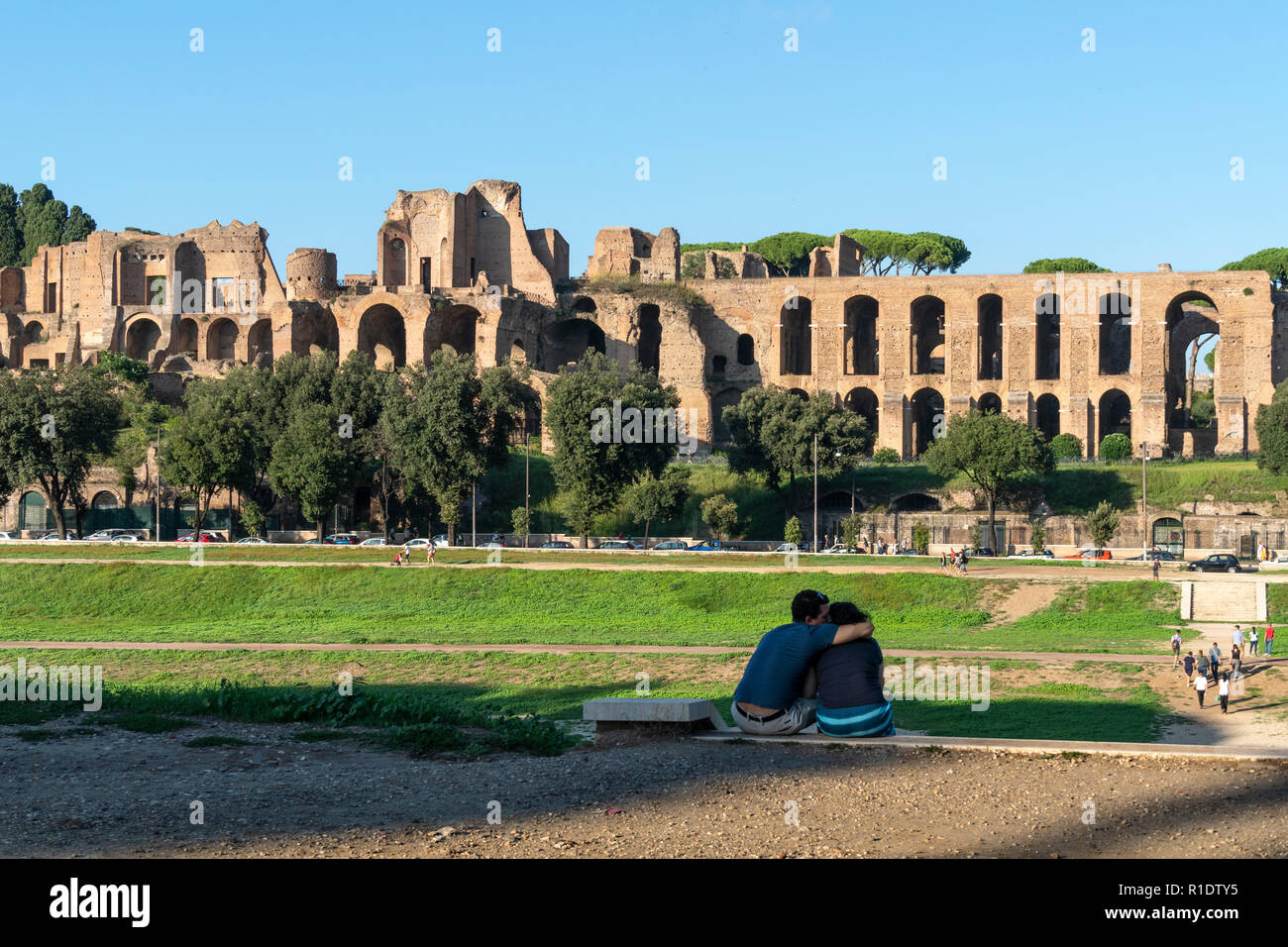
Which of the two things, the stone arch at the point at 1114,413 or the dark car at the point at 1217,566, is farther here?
the stone arch at the point at 1114,413

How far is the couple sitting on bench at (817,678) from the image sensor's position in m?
11.4

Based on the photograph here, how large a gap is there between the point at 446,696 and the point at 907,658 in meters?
8.81

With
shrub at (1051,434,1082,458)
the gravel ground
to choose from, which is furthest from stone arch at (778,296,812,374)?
the gravel ground

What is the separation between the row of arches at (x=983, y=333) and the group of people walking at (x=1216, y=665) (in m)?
47.0

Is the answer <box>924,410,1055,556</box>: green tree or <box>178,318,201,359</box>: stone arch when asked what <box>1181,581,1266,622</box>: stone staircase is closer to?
<box>924,410,1055,556</box>: green tree

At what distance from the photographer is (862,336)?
262 feet

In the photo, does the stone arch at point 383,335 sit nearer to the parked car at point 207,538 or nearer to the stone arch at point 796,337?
the parked car at point 207,538

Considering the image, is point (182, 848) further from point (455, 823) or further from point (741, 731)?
point (741, 731)

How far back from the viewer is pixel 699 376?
71.3m

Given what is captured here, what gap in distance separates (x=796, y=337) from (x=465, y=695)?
58074mm

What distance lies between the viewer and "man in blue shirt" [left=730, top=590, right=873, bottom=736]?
37.2 feet

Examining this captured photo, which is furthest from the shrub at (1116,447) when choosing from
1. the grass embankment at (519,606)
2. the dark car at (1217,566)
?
the grass embankment at (519,606)

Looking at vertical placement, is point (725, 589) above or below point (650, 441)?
below

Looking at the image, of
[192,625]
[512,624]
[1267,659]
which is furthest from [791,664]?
[192,625]
